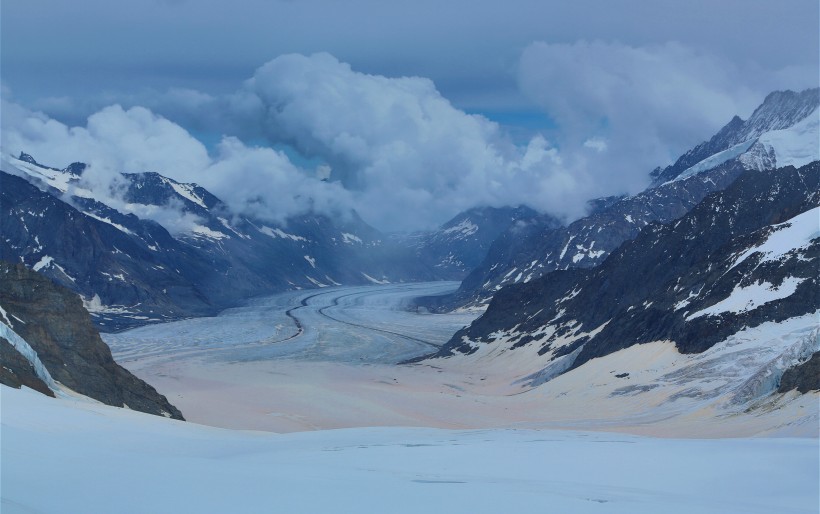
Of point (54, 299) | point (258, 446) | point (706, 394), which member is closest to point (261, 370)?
point (54, 299)

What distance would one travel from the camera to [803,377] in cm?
5416

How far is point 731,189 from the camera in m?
147

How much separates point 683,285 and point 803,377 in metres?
58.5

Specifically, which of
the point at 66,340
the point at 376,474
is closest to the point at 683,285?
the point at 66,340

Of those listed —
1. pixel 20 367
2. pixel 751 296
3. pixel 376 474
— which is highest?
pixel 20 367

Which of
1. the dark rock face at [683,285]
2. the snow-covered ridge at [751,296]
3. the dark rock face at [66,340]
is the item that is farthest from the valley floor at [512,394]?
the dark rock face at [66,340]

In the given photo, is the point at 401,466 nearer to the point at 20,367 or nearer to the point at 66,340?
the point at 20,367

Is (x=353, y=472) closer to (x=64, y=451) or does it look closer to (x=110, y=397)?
(x=64, y=451)

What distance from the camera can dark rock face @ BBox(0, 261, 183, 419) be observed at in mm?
60438

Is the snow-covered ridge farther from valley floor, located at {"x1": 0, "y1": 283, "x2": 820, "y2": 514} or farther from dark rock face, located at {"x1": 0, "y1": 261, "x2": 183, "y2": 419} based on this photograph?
dark rock face, located at {"x1": 0, "y1": 261, "x2": 183, "y2": 419}

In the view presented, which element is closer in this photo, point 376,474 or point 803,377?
point 376,474

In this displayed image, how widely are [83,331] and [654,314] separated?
6695 cm

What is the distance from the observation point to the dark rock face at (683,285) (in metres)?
85.8

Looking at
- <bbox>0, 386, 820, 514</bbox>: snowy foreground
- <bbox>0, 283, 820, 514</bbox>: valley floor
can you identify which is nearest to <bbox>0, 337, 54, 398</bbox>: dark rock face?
<bbox>0, 283, 820, 514</bbox>: valley floor
